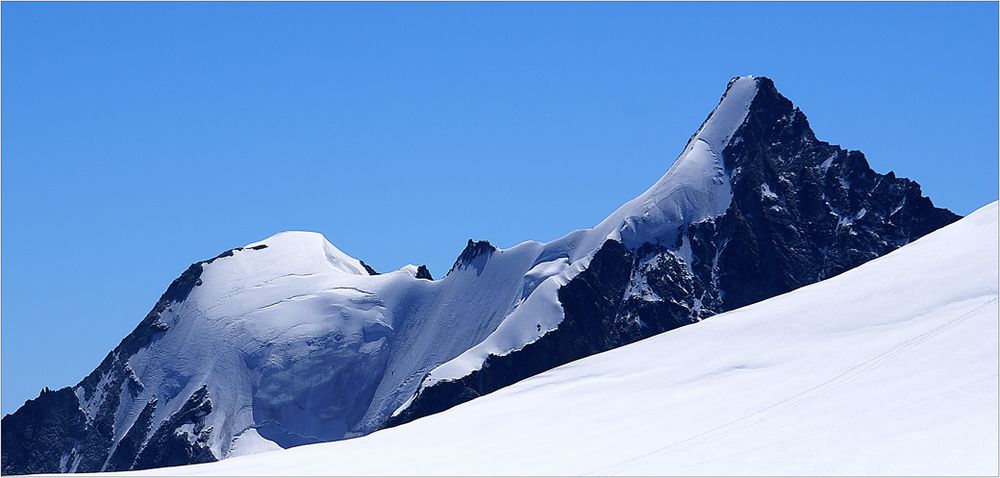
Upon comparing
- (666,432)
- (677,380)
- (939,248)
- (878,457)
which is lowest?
(878,457)

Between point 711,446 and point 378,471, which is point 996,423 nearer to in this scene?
point 711,446

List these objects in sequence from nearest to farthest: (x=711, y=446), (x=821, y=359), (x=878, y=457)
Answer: (x=878, y=457), (x=711, y=446), (x=821, y=359)

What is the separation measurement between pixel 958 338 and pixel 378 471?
26553 mm

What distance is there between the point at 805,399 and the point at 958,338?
815 cm

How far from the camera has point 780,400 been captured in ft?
224

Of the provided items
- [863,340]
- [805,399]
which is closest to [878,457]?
[805,399]

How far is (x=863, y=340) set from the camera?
7619cm

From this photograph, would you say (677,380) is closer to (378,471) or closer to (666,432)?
(666,432)

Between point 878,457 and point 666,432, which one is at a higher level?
point 666,432

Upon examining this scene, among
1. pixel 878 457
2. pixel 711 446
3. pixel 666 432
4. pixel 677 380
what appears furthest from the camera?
pixel 677 380

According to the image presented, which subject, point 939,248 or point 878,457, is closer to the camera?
point 878,457

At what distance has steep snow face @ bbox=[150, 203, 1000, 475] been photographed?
58281 millimetres

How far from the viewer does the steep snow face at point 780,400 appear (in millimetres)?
58281

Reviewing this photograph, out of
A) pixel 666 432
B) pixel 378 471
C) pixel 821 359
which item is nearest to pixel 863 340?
pixel 821 359
